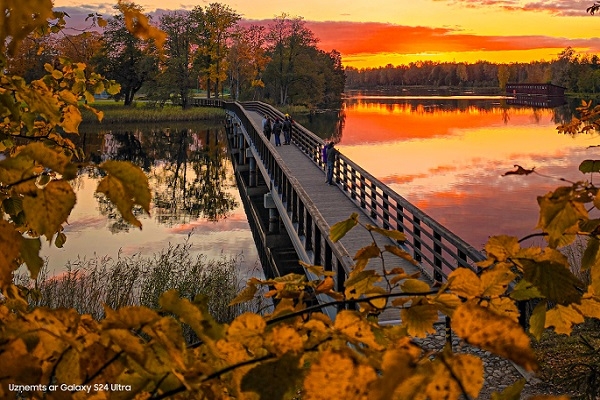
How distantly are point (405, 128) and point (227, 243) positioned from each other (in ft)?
157

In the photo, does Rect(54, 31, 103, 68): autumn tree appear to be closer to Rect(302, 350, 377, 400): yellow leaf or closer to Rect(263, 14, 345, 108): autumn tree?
Rect(302, 350, 377, 400): yellow leaf

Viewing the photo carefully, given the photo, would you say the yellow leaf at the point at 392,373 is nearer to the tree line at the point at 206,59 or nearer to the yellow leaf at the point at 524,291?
the yellow leaf at the point at 524,291

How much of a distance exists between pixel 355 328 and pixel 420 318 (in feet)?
1.16

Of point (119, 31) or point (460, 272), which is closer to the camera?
point (460, 272)

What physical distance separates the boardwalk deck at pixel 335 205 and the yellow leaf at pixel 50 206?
24.2 feet

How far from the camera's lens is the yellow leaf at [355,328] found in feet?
4.48

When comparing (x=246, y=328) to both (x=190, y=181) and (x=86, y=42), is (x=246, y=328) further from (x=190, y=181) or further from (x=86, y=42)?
(x=190, y=181)

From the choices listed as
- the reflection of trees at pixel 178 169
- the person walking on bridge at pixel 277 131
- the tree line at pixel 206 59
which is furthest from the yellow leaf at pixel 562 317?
the tree line at pixel 206 59

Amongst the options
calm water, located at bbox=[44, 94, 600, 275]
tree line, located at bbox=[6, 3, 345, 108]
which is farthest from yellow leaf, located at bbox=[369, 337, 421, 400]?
tree line, located at bbox=[6, 3, 345, 108]

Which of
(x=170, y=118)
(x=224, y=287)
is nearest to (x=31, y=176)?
(x=224, y=287)

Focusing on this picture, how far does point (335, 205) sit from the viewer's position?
1545 cm

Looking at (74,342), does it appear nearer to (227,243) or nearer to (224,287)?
(224,287)

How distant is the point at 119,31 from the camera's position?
7662cm

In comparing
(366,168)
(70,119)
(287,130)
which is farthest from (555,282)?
(366,168)
